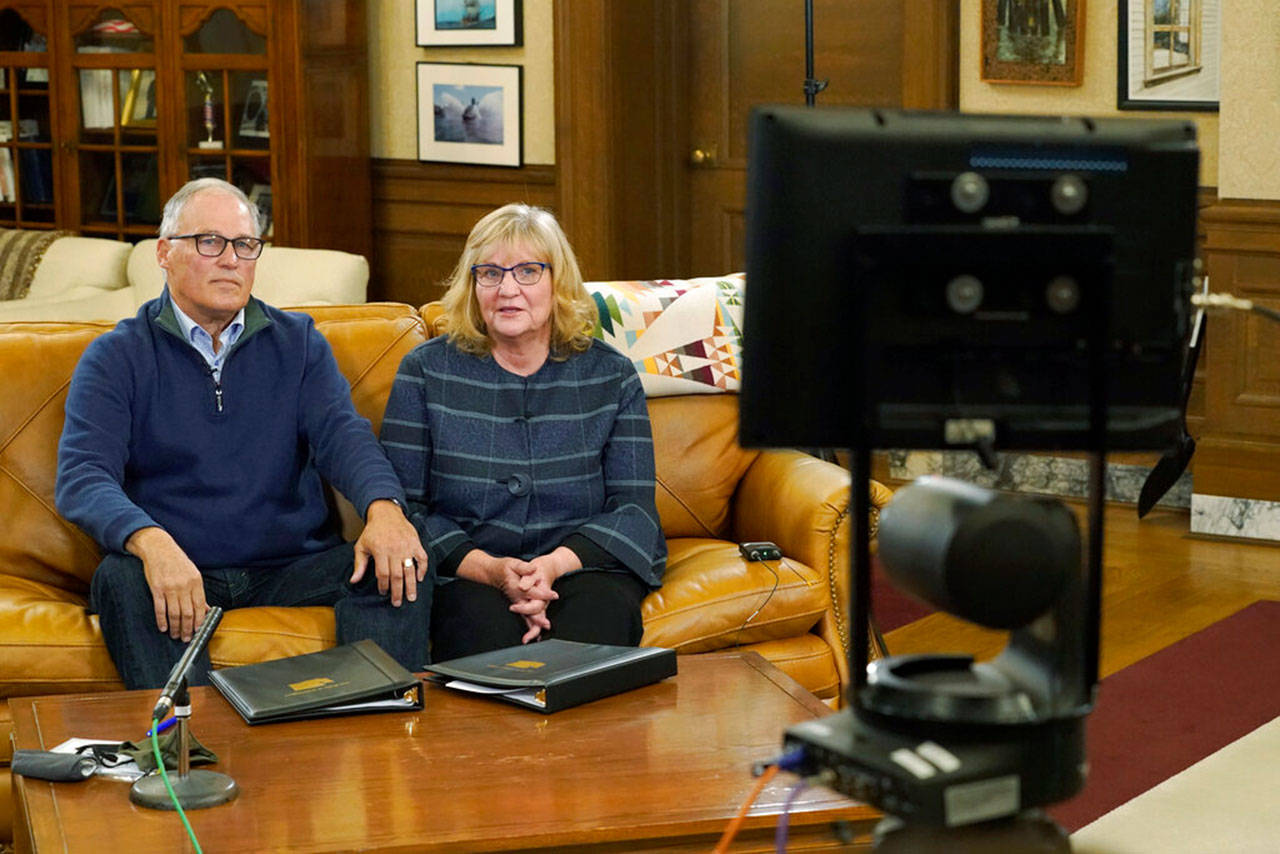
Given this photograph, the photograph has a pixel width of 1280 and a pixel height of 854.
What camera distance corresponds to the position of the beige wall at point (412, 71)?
21.1 ft

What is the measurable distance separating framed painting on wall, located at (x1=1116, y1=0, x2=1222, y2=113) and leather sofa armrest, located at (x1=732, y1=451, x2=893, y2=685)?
235cm

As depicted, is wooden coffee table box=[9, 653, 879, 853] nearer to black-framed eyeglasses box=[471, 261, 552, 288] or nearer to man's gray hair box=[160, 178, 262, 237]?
black-framed eyeglasses box=[471, 261, 552, 288]

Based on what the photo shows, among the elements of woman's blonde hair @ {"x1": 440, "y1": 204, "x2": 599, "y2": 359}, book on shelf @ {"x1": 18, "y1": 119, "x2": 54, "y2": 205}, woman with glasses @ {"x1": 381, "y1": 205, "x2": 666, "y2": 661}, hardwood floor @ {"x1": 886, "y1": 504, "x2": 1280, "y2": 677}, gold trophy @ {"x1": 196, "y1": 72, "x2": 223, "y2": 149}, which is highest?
gold trophy @ {"x1": 196, "y1": 72, "x2": 223, "y2": 149}

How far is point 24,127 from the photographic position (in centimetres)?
702

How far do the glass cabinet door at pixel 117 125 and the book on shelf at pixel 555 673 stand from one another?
469 centimetres

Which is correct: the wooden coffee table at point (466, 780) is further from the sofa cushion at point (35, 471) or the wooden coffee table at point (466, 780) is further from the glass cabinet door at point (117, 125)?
the glass cabinet door at point (117, 125)

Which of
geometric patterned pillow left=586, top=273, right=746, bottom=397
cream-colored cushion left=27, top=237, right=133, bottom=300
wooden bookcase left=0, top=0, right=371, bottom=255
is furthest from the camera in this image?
wooden bookcase left=0, top=0, right=371, bottom=255

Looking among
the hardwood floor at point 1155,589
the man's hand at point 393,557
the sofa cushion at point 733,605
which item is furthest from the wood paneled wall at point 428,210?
the man's hand at point 393,557

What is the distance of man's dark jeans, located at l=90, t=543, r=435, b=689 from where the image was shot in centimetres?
282

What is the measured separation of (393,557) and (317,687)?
0.50 m

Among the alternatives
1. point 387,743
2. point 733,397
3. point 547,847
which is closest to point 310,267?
point 733,397

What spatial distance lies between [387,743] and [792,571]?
105 centimetres

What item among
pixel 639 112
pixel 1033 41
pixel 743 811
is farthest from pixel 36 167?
pixel 743 811

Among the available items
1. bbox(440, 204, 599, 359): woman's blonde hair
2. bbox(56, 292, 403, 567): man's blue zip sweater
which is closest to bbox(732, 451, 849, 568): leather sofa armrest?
bbox(440, 204, 599, 359): woman's blonde hair
